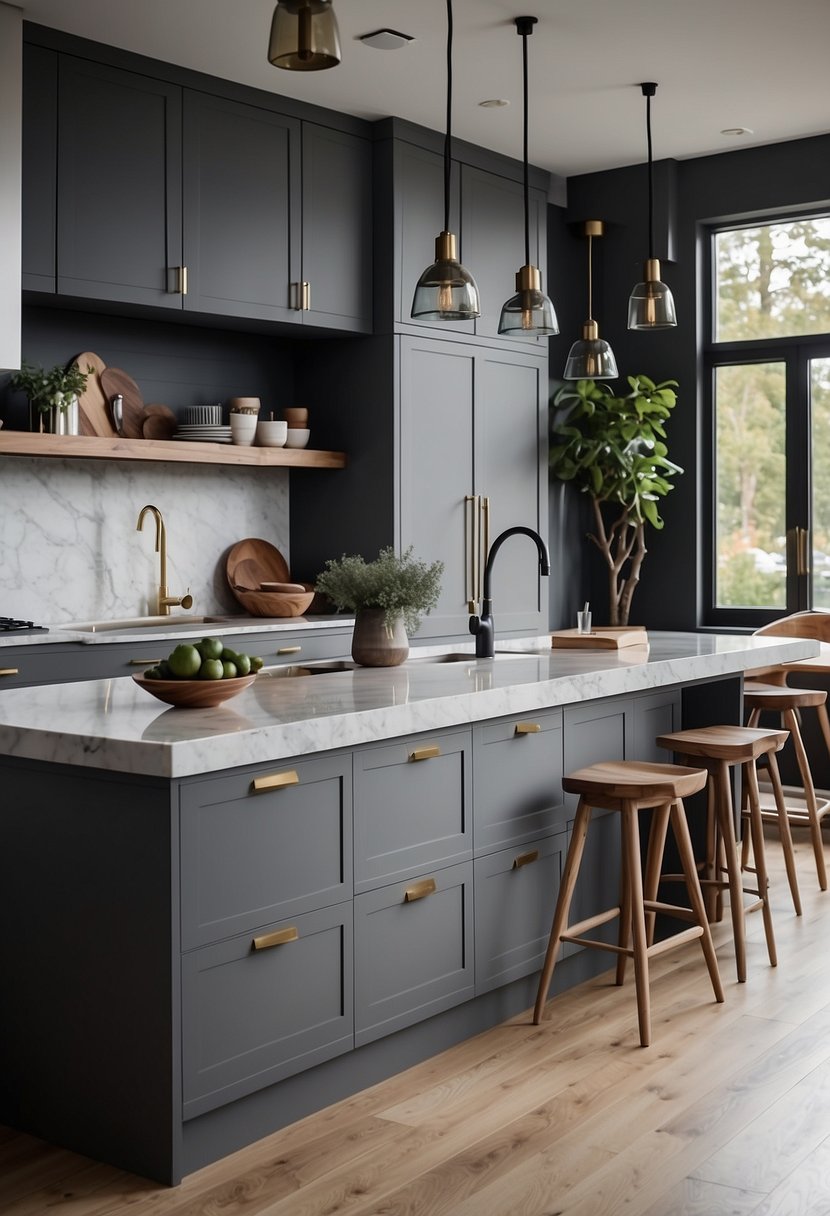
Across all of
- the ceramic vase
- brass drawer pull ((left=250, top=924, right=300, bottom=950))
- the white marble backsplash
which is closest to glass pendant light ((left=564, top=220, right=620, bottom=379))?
the ceramic vase

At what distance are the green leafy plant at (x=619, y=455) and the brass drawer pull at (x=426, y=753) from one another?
3404mm

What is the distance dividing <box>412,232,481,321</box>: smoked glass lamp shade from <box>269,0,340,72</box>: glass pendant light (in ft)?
4.14

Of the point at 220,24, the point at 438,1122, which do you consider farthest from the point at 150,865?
the point at 220,24

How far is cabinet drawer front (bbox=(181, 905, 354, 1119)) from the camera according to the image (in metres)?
2.55

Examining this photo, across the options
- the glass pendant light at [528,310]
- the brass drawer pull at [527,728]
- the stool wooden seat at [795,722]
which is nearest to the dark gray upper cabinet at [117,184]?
the glass pendant light at [528,310]

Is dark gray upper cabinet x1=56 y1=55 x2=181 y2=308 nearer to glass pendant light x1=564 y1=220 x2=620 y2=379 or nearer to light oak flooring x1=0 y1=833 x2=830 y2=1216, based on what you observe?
glass pendant light x1=564 y1=220 x2=620 y2=379

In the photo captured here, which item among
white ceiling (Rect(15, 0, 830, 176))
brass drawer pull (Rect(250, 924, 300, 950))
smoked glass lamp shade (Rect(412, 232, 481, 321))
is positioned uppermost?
white ceiling (Rect(15, 0, 830, 176))

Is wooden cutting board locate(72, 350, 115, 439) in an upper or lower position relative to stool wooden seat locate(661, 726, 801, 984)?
upper

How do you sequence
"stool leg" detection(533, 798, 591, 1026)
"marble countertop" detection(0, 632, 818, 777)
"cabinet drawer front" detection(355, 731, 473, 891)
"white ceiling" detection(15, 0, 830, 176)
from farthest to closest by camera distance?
"white ceiling" detection(15, 0, 830, 176) → "stool leg" detection(533, 798, 591, 1026) → "cabinet drawer front" detection(355, 731, 473, 891) → "marble countertop" detection(0, 632, 818, 777)

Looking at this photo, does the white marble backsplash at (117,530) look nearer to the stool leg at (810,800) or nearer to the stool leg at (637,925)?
the stool leg at (810,800)

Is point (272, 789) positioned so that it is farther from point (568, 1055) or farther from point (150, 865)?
point (568, 1055)

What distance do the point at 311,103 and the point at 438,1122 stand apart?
158 inches

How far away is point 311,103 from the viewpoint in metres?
5.32

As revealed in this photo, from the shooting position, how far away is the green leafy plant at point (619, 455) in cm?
635
